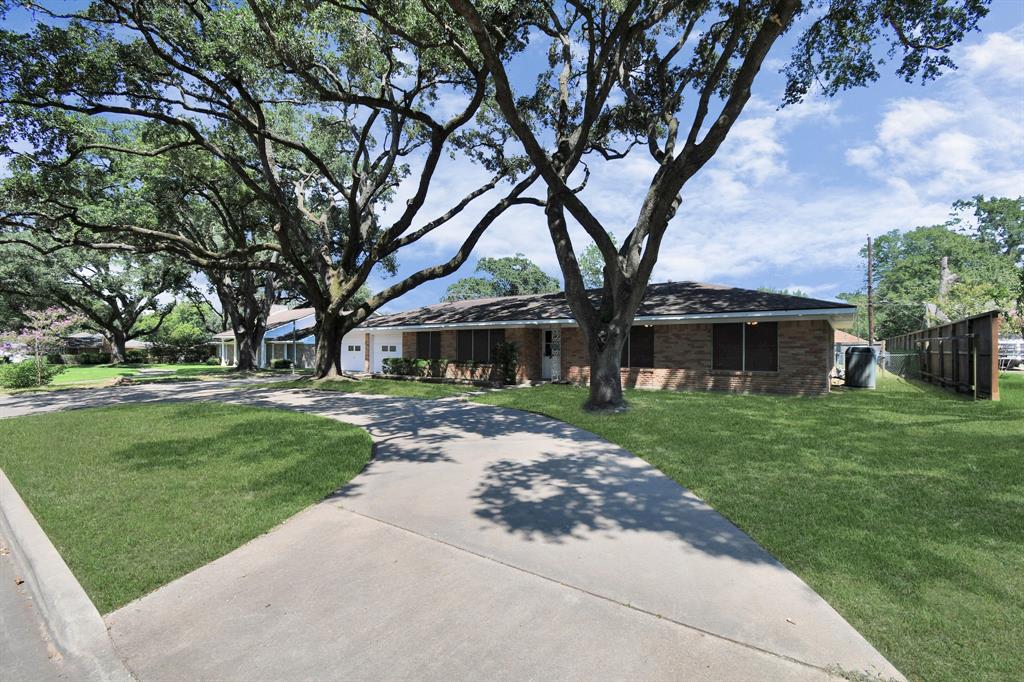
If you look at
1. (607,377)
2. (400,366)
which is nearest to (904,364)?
(607,377)

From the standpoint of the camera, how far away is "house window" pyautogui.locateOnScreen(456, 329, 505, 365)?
1917cm

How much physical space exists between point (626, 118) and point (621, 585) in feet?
46.7

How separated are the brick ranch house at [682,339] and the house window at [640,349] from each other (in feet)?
0.11

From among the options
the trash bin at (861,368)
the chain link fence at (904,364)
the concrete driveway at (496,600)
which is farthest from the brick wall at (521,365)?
the chain link fence at (904,364)

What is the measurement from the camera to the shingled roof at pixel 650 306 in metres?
13.5

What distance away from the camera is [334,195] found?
21.3 m

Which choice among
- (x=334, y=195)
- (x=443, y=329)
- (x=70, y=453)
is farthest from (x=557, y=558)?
(x=334, y=195)

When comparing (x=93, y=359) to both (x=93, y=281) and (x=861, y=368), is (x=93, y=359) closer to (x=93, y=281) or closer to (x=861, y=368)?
(x=93, y=281)

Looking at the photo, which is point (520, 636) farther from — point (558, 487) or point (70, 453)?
point (70, 453)

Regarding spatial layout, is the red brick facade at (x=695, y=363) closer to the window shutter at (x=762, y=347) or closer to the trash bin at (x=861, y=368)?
the window shutter at (x=762, y=347)

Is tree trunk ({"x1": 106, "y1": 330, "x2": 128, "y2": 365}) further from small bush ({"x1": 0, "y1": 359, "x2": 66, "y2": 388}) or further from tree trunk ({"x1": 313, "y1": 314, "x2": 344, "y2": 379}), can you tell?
tree trunk ({"x1": 313, "y1": 314, "x2": 344, "y2": 379})

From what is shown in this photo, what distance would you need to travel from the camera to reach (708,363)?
14.8 m

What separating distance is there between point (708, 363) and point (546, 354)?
626 centimetres

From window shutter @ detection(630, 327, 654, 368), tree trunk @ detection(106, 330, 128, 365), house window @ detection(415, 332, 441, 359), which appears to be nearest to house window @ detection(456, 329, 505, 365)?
house window @ detection(415, 332, 441, 359)
